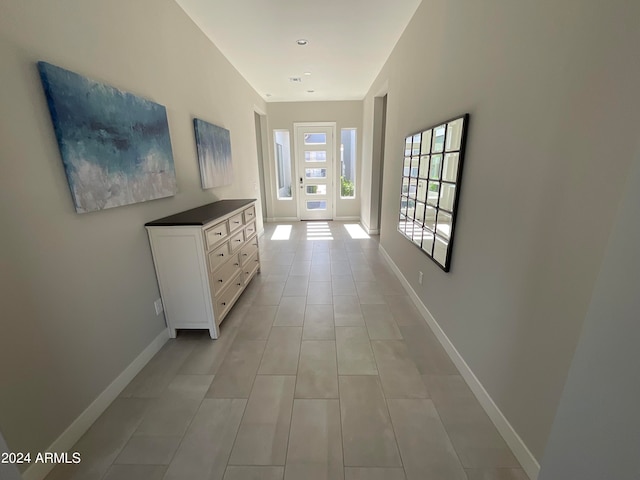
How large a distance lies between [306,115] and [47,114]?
541 centimetres

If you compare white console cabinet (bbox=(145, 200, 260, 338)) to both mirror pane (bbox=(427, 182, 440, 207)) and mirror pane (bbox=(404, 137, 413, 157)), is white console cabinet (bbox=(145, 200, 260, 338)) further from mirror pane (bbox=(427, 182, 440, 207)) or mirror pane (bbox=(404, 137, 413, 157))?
mirror pane (bbox=(404, 137, 413, 157))

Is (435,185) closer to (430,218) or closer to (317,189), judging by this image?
(430,218)

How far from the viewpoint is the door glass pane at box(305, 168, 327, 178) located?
6.44 metres

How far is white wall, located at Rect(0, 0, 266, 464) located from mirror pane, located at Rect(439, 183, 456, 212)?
2218 mm

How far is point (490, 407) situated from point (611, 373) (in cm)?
111

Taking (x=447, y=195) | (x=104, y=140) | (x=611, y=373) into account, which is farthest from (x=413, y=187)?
(x=104, y=140)

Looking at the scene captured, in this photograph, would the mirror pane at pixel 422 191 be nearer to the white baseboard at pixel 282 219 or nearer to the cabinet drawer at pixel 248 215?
the cabinet drawer at pixel 248 215

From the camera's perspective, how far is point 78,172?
4.46 feet

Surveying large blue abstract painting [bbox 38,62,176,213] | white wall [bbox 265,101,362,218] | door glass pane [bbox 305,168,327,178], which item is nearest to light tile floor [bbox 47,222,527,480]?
large blue abstract painting [bbox 38,62,176,213]

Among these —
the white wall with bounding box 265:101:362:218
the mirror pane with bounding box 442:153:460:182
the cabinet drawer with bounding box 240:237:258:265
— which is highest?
the white wall with bounding box 265:101:362:218

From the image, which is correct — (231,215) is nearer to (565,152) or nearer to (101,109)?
(101,109)

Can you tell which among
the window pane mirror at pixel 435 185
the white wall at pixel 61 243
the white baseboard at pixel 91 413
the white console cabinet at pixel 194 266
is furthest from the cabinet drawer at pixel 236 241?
the window pane mirror at pixel 435 185

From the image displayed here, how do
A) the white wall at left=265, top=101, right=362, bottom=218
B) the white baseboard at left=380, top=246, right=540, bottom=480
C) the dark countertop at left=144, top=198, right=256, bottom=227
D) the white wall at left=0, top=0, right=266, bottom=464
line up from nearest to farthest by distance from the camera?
the white wall at left=0, top=0, right=266, bottom=464
the white baseboard at left=380, top=246, right=540, bottom=480
the dark countertop at left=144, top=198, right=256, bottom=227
the white wall at left=265, top=101, right=362, bottom=218

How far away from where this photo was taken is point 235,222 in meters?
2.73
